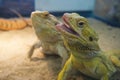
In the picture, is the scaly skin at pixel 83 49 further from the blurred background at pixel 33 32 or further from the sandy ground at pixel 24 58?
the sandy ground at pixel 24 58

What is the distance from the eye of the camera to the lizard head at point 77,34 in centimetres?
231

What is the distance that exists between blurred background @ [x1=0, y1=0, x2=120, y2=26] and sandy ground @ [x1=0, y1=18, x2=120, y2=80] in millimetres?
900

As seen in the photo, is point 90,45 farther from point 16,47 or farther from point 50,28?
point 16,47

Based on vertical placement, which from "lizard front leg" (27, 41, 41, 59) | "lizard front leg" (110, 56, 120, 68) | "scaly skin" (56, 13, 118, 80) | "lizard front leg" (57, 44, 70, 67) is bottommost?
"lizard front leg" (27, 41, 41, 59)

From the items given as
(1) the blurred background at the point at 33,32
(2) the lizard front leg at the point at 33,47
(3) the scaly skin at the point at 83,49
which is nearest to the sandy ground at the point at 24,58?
(1) the blurred background at the point at 33,32

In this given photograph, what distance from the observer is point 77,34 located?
235 centimetres

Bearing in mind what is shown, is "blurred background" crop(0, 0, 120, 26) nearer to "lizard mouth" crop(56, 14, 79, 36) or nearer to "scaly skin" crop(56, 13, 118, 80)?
"scaly skin" crop(56, 13, 118, 80)

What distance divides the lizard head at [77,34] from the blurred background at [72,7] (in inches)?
146

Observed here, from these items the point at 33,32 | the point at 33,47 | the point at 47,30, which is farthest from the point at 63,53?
the point at 33,32

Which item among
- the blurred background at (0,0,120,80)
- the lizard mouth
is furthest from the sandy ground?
the lizard mouth

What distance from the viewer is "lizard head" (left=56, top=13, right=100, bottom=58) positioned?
7.58 feet

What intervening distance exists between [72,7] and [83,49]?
450 centimetres

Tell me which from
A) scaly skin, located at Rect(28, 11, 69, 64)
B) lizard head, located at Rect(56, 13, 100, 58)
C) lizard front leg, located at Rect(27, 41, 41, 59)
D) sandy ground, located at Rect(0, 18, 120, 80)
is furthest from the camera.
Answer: lizard front leg, located at Rect(27, 41, 41, 59)

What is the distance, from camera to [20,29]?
5.46m
